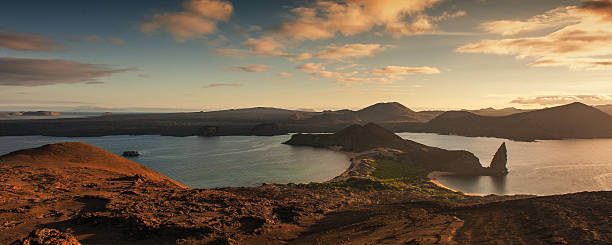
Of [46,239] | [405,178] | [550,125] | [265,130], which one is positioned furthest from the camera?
[265,130]

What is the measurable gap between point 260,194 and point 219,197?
7.07 m

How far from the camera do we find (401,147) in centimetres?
7838

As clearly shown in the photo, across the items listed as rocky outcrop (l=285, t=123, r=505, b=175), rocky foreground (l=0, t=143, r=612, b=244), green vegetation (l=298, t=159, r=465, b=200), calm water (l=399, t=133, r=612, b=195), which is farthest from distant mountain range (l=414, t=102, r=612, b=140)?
rocky foreground (l=0, t=143, r=612, b=244)

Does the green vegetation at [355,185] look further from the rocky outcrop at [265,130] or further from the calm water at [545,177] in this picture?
Answer: the rocky outcrop at [265,130]

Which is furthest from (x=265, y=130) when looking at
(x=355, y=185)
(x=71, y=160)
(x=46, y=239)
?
(x=46, y=239)

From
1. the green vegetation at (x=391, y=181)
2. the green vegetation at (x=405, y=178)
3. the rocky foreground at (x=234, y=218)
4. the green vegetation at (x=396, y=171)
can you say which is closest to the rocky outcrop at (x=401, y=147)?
the green vegetation at (x=396, y=171)

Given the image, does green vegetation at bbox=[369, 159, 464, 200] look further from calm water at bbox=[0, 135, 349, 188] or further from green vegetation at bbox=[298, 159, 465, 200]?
calm water at bbox=[0, 135, 349, 188]

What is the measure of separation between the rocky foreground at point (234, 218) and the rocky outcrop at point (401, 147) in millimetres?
35829

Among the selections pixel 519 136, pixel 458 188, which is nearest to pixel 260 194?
pixel 458 188

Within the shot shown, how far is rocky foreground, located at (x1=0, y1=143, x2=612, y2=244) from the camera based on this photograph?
1392 cm

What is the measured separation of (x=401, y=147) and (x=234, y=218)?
69048 millimetres

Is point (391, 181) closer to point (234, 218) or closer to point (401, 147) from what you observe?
point (234, 218)

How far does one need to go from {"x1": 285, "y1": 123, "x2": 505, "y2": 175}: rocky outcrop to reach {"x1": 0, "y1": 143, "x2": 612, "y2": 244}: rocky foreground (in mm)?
35829

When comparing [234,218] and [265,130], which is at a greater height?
[265,130]
